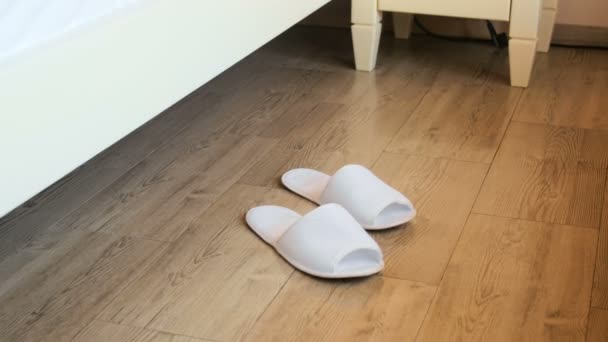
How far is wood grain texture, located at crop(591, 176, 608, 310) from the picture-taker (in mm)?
1140

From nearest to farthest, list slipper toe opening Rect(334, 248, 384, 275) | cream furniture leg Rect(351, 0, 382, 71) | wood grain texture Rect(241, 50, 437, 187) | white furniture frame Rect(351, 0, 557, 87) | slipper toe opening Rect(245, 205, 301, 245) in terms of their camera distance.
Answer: slipper toe opening Rect(334, 248, 384, 275) → slipper toe opening Rect(245, 205, 301, 245) → wood grain texture Rect(241, 50, 437, 187) → white furniture frame Rect(351, 0, 557, 87) → cream furniture leg Rect(351, 0, 382, 71)

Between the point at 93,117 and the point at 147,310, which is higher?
the point at 93,117

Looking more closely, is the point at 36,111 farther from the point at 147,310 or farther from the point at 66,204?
the point at 66,204

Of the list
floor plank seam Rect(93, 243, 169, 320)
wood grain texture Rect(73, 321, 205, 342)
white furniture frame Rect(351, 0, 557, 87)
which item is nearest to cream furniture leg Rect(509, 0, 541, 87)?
white furniture frame Rect(351, 0, 557, 87)

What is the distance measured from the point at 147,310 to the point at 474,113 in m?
0.96

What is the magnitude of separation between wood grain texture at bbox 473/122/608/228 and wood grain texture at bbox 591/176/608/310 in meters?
0.03

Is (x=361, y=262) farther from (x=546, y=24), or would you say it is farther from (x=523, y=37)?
(x=546, y=24)

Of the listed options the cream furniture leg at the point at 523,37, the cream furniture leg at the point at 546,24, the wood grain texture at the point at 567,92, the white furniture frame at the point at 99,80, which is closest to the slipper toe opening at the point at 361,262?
the white furniture frame at the point at 99,80

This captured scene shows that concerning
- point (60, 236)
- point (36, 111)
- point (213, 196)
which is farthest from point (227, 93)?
point (36, 111)

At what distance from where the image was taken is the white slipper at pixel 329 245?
121 cm

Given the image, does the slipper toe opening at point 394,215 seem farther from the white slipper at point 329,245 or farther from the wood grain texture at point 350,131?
the wood grain texture at point 350,131

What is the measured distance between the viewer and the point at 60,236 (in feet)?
4.47

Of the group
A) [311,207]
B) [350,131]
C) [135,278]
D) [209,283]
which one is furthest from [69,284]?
[350,131]

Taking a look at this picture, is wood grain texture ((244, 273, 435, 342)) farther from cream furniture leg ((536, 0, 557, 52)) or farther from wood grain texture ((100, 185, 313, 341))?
cream furniture leg ((536, 0, 557, 52))
